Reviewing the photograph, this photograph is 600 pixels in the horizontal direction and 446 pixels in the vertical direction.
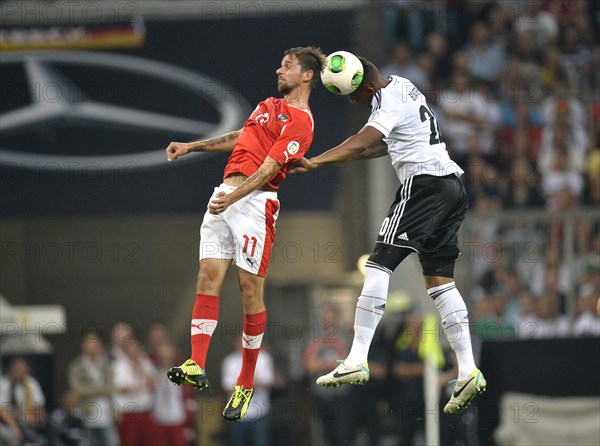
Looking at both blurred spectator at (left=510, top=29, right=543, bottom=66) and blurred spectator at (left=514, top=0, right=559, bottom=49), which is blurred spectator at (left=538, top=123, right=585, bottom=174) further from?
blurred spectator at (left=514, top=0, right=559, bottom=49)

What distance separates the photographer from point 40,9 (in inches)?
724

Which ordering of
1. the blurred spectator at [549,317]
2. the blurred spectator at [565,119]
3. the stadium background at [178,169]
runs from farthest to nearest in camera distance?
the stadium background at [178,169]
the blurred spectator at [565,119]
the blurred spectator at [549,317]

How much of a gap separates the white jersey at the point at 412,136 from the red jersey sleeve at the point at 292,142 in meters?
0.51

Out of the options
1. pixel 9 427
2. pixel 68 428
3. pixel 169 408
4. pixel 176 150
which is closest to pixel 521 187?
pixel 169 408

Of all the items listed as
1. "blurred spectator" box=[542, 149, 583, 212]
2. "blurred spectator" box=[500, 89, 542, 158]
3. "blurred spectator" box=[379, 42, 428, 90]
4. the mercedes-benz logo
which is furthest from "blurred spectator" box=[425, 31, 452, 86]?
the mercedes-benz logo

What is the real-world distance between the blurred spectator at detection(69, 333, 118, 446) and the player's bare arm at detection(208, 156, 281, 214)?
762 cm

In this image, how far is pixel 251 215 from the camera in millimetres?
8859

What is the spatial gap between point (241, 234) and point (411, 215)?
4.22ft

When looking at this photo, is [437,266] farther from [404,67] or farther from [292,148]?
[404,67]

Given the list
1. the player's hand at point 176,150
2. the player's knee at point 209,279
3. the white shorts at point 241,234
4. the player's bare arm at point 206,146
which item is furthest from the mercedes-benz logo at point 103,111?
the player's knee at point 209,279

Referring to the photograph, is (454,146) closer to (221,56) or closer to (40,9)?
(221,56)

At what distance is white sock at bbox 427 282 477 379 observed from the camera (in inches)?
352

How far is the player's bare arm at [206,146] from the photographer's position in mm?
9023

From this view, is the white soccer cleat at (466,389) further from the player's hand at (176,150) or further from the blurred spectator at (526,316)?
the blurred spectator at (526,316)
